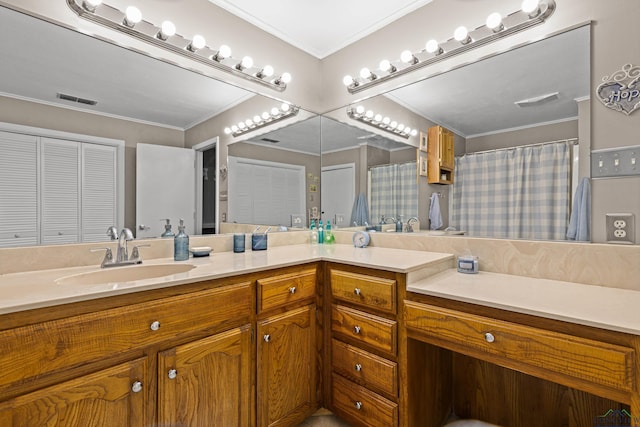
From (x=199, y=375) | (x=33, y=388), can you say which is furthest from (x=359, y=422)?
(x=33, y=388)

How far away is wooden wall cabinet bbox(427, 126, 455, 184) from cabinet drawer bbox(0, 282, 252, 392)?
136 cm

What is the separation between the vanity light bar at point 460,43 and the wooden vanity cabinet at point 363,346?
1.39 m

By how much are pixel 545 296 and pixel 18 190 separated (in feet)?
7.27

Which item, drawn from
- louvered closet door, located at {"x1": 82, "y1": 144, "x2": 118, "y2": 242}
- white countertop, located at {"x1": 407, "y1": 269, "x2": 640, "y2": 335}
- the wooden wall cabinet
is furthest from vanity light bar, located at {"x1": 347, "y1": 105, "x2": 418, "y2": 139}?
louvered closet door, located at {"x1": 82, "y1": 144, "x2": 118, "y2": 242}

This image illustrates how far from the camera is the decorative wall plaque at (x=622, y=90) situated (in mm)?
1268

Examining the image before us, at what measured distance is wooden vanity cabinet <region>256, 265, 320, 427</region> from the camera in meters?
1.43

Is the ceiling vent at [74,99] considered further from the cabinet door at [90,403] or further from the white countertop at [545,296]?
the white countertop at [545,296]

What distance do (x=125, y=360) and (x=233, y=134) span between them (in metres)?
1.48

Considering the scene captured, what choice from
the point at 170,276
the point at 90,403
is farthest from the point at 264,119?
the point at 90,403

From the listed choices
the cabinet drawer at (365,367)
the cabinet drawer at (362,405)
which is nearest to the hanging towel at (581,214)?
the cabinet drawer at (365,367)

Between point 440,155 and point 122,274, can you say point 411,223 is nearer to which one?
point 440,155

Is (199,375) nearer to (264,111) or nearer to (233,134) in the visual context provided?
(233,134)

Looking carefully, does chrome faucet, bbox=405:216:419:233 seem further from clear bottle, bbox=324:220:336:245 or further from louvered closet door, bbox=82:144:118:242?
louvered closet door, bbox=82:144:118:242

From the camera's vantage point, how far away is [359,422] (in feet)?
5.02
